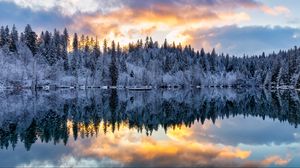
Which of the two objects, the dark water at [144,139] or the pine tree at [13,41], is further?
the pine tree at [13,41]

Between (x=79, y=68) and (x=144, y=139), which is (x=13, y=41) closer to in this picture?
(x=79, y=68)

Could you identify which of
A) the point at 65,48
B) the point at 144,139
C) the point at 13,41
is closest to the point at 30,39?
the point at 13,41

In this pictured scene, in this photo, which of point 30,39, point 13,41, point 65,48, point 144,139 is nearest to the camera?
point 144,139

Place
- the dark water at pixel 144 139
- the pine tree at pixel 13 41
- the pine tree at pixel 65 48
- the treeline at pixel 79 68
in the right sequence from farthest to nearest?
1. the pine tree at pixel 65 48
2. the pine tree at pixel 13 41
3. the treeline at pixel 79 68
4. the dark water at pixel 144 139

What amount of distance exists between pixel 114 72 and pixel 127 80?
7432mm

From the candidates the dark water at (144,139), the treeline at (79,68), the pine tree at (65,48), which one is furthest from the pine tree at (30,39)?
the dark water at (144,139)

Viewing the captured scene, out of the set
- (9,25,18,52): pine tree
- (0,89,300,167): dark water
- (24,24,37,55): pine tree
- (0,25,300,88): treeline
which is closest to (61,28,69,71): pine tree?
(0,25,300,88): treeline

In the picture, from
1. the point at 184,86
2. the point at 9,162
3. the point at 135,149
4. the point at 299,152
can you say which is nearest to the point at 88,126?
the point at 135,149

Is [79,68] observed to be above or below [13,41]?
below

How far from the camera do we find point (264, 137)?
3434 cm

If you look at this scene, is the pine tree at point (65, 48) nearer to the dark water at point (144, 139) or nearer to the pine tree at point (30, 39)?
the pine tree at point (30, 39)

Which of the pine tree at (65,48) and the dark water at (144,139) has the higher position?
the pine tree at (65,48)

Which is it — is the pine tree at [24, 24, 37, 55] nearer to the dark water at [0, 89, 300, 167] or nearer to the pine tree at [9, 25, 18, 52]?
the pine tree at [9, 25, 18, 52]

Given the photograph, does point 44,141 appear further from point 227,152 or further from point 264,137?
point 264,137
